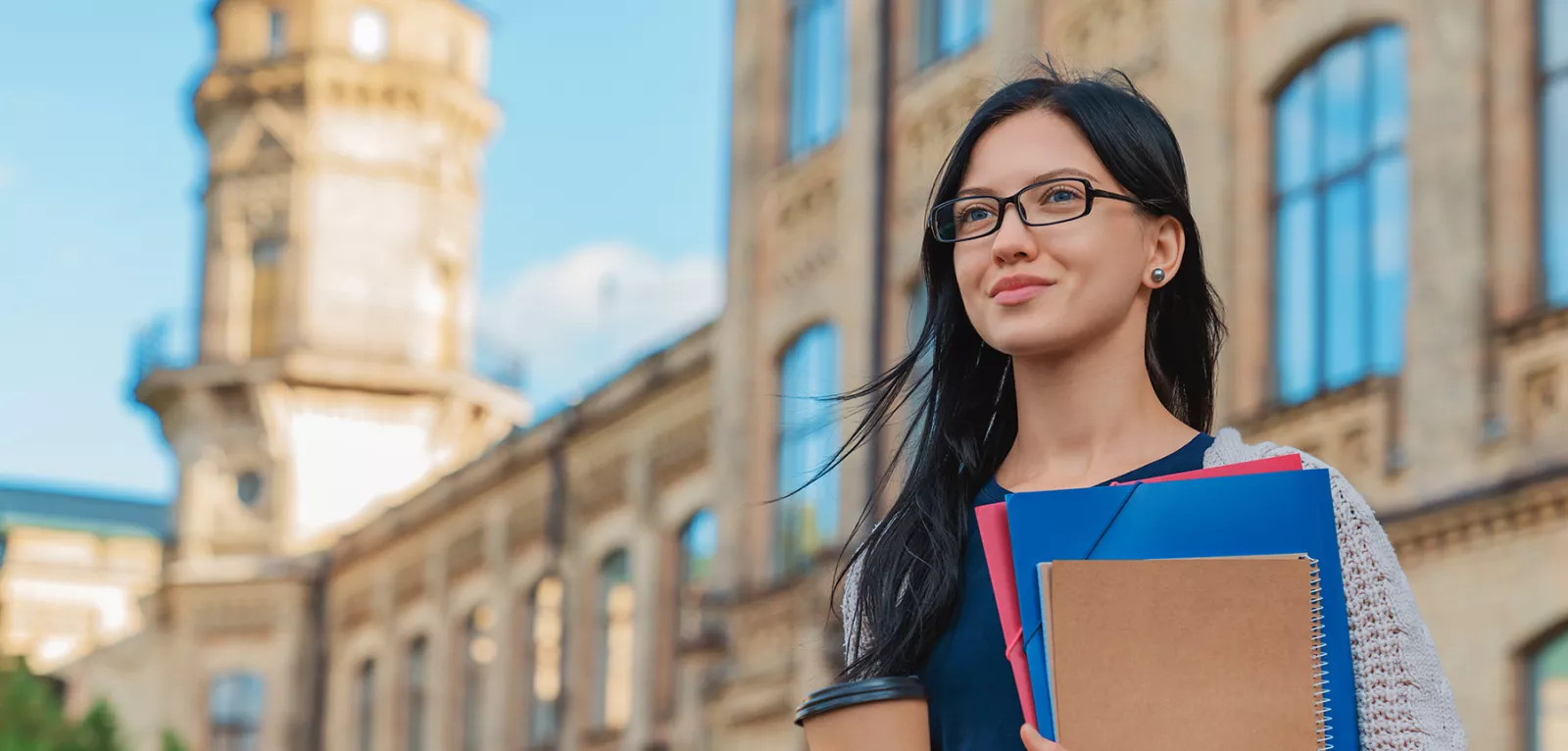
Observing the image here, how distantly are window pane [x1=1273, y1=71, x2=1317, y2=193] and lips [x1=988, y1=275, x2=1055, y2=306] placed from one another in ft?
43.9

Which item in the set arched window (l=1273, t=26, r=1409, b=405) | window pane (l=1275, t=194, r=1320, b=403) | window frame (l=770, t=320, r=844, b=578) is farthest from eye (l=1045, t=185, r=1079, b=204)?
window frame (l=770, t=320, r=844, b=578)

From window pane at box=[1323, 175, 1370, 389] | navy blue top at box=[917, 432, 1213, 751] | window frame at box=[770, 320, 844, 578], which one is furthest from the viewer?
window frame at box=[770, 320, 844, 578]

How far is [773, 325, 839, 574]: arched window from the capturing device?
2206 centimetres

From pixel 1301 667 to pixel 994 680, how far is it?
393 millimetres

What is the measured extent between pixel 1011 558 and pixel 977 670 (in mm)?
159

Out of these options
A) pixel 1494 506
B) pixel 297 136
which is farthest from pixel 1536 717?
pixel 297 136

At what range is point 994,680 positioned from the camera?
3037 mm

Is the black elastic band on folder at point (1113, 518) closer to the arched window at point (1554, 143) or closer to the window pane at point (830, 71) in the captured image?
the arched window at point (1554, 143)

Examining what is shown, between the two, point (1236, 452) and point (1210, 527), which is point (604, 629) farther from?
point (1210, 527)

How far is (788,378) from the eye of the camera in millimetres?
23375

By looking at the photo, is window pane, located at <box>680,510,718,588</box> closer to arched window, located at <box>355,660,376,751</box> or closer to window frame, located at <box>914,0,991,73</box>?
window frame, located at <box>914,0,991,73</box>

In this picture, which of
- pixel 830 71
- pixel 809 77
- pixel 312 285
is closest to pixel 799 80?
pixel 809 77

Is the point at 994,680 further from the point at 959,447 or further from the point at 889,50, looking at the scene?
the point at 889,50

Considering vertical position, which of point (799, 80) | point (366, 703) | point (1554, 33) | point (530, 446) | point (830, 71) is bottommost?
point (366, 703)
